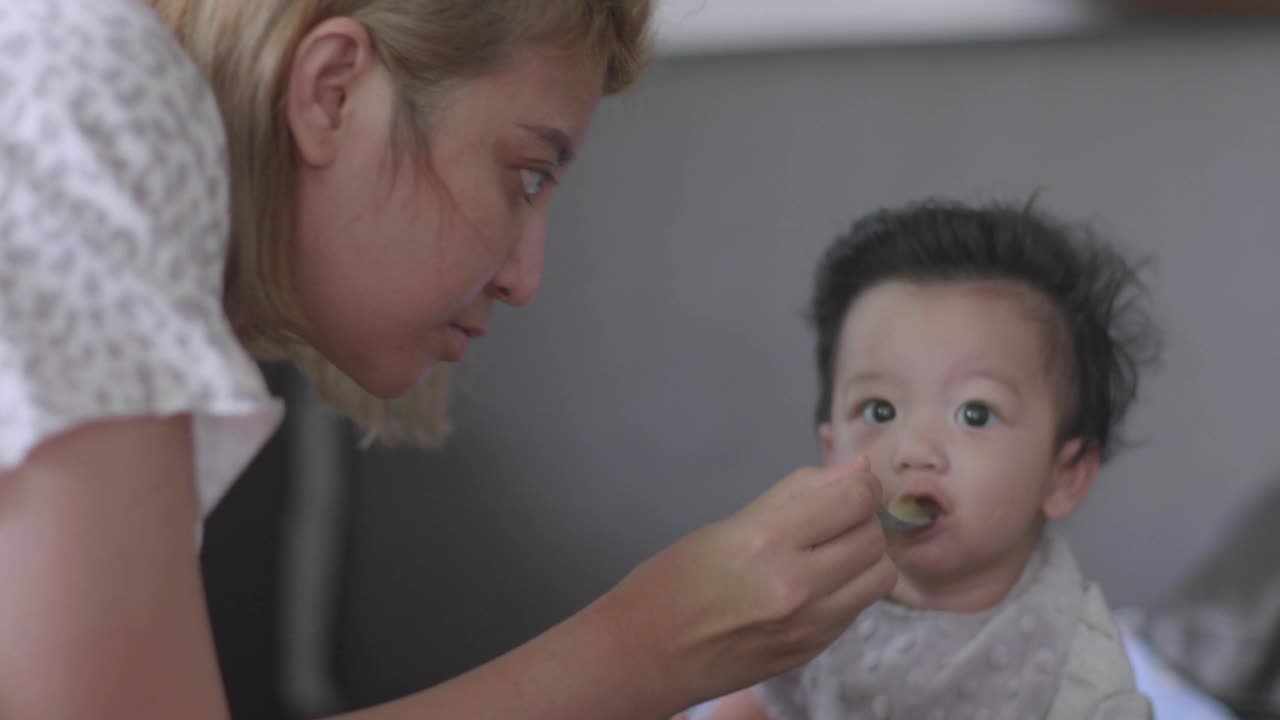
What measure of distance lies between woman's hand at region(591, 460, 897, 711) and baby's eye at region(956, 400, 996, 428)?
15 centimetres

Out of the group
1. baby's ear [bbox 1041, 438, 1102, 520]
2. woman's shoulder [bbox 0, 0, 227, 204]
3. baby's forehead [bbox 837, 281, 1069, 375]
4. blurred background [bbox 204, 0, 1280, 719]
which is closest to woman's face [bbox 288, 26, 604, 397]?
woman's shoulder [bbox 0, 0, 227, 204]

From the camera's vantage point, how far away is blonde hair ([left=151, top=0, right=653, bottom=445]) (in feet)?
2.45

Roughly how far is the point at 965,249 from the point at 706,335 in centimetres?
70

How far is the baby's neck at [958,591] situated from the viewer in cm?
91

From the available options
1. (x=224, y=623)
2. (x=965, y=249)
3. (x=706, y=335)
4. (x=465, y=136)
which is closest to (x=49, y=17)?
(x=465, y=136)

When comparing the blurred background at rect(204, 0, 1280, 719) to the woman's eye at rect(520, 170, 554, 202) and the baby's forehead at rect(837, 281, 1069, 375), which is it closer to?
the baby's forehead at rect(837, 281, 1069, 375)

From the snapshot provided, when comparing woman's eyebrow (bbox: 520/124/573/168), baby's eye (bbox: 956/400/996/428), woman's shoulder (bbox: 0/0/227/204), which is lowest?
woman's shoulder (bbox: 0/0/227/204)

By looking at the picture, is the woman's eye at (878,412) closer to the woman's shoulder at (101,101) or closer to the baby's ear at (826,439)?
the baby's ear at (826,439)

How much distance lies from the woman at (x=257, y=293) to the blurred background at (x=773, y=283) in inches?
27.5

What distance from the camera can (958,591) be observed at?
36.0 inches

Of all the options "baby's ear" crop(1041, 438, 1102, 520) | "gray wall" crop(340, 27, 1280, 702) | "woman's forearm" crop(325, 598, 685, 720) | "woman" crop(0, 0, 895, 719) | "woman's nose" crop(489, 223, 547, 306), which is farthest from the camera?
"gray wall" crop(340, 27, 1280, 702)

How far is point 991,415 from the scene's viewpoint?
2.99 feet

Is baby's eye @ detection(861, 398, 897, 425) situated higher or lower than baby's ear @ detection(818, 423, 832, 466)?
higher

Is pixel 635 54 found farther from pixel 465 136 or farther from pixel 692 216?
pixel 692 216
